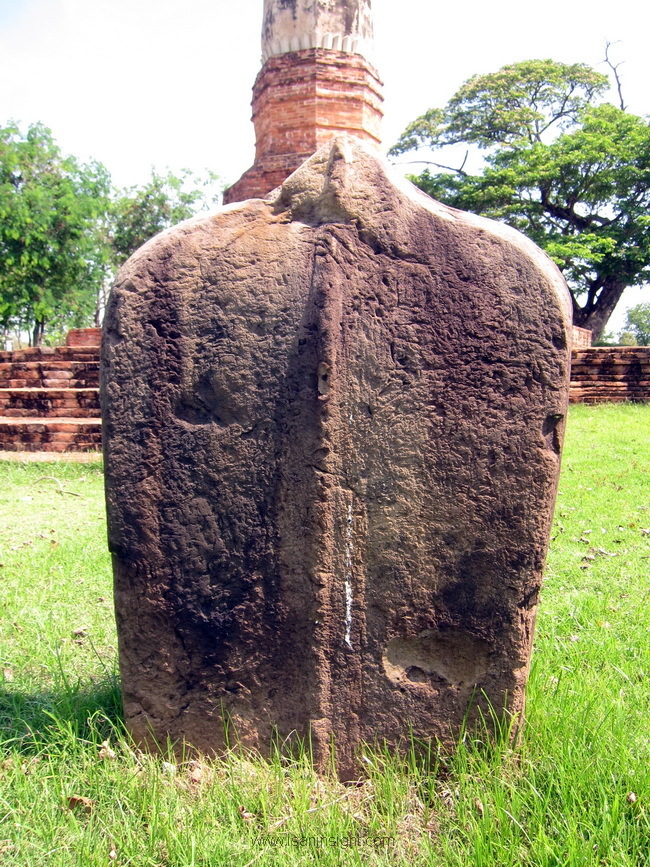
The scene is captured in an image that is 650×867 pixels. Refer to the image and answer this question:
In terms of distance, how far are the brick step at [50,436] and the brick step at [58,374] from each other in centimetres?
123

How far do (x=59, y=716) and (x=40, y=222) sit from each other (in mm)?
17632

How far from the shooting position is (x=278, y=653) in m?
1.80

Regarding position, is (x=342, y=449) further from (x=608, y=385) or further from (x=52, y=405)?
(x=608, y=385)

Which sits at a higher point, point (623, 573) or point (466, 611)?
point (466, 611)

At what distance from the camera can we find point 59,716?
1957 millimetres

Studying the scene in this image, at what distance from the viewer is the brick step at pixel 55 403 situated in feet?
25.8

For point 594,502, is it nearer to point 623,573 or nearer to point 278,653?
point 623,573

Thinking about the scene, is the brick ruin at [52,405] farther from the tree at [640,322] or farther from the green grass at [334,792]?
the tree at [640,322]

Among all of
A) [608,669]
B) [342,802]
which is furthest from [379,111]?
[342,802]

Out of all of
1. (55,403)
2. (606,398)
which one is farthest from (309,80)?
(606,398)

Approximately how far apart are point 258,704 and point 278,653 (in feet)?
0.51

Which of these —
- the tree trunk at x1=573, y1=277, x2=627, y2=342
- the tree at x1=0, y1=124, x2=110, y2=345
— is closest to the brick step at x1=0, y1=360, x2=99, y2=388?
the tree at x1=0, y1=124, x2=110, y2=345

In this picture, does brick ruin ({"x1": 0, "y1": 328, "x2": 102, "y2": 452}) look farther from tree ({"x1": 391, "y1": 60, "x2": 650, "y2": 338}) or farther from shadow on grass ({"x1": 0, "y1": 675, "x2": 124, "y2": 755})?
tree ({"x1": 391, "y1": 60, "x2": 650, "y2": 338})

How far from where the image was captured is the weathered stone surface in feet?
5.70
